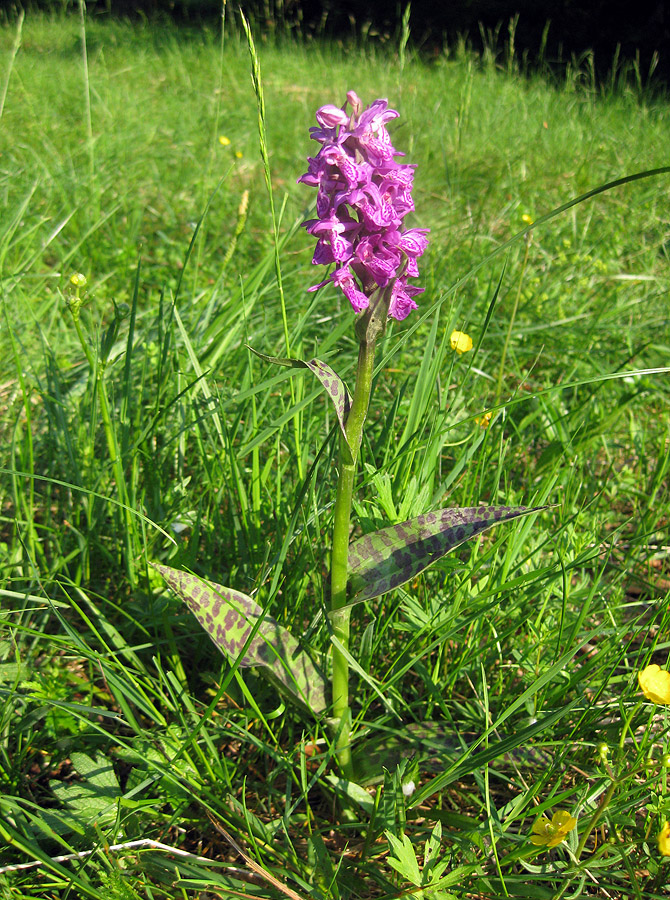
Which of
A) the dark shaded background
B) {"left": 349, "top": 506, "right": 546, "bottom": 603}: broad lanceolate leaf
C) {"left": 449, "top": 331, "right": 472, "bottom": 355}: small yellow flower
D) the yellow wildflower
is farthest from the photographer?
the dark shaded background

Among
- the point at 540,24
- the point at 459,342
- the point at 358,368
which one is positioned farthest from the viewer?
the point at 540,24

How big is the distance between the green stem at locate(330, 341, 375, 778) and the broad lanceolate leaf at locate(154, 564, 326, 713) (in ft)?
0.18

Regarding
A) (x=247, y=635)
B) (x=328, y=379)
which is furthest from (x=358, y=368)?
(x=247, y=635)

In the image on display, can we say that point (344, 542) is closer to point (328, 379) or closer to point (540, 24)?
point (328, 379)

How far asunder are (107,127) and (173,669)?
3.63m

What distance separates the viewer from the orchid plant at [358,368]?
0.87 metres

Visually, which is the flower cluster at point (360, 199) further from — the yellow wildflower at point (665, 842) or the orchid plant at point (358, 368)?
the yellow wildflower at point (665, 842)

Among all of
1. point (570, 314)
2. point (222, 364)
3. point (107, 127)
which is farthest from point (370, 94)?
point (222, 364)

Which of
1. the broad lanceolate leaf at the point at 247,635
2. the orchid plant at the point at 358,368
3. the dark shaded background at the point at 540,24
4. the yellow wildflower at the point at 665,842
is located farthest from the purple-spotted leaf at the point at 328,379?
the dark shaded background at the point at 540,24

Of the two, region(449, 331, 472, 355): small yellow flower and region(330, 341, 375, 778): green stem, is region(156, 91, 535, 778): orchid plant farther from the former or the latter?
region(449, 331, 472, 355): small yellow flower

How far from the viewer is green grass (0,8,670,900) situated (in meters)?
0.96

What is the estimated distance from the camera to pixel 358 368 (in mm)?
919

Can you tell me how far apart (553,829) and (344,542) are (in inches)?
19.0

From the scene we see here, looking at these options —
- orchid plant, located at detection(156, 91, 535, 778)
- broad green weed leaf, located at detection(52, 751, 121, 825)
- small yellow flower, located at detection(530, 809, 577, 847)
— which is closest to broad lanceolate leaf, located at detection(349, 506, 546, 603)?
orchid plant, located at detection(156, 91, 535, 778)
